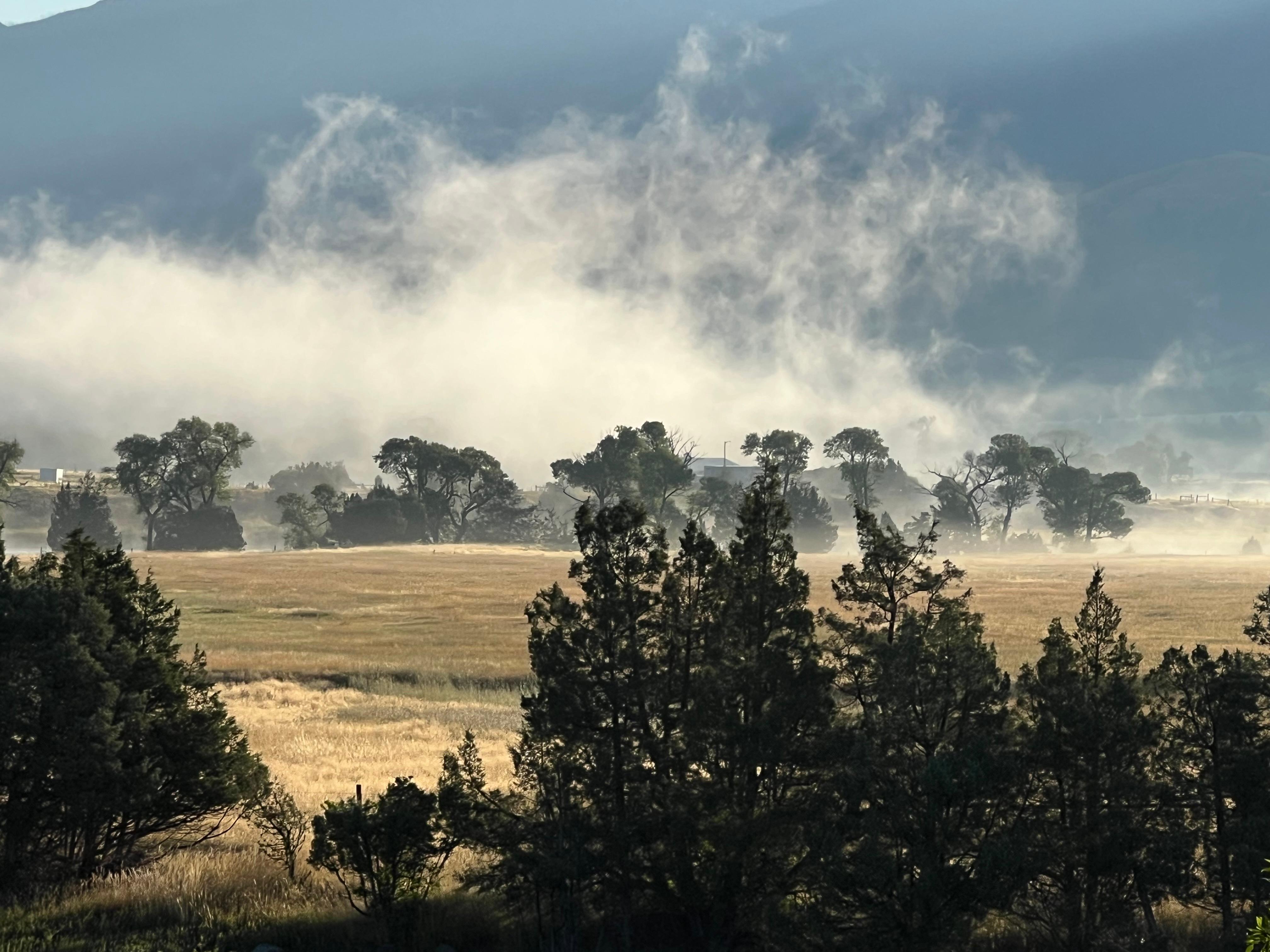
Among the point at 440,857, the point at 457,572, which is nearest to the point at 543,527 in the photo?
the point at 457,572

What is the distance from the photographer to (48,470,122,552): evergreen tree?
493 ft

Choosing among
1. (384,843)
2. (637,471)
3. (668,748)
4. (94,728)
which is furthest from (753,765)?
(637,471)

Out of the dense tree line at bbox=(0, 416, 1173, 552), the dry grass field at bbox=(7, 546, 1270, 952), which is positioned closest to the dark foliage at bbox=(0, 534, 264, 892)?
the dry grass field at bbox=(7, 546, 1270, 952)

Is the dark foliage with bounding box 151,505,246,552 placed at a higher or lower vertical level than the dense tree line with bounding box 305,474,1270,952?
higher

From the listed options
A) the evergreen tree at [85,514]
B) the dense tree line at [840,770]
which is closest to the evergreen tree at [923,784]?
the dense tree line at [840,770]

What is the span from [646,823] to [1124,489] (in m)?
177

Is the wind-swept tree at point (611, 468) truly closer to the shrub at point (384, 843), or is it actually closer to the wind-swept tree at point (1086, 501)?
the wind-swept tree at point (1086, 501)

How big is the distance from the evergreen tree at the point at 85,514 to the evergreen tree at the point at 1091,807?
493ft

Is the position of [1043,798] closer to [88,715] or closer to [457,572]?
[88,715]

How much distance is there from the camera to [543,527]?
592 feet

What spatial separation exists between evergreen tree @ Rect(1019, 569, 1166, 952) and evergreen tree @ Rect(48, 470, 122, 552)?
150233mm

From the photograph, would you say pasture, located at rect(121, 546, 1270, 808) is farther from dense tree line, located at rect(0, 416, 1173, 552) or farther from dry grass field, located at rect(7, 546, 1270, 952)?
dense tree line, located at rect(0, 416, 1173, 552)

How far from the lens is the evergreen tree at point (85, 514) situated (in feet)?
493

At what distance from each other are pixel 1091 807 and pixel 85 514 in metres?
161
